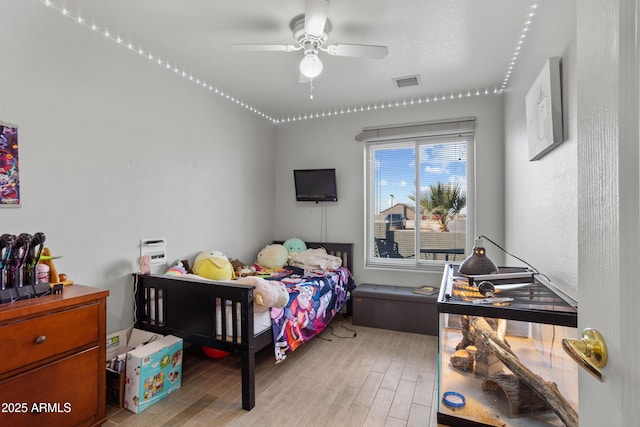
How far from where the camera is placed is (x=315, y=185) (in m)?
4.11

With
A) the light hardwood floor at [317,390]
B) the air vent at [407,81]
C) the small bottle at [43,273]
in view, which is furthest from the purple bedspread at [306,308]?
the air vent at [407,81]

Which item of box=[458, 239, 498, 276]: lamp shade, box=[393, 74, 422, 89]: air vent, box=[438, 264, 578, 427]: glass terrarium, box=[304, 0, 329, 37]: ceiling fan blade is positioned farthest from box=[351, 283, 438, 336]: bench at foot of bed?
box=[304, 0, 329, 37]: ceiling fan blade

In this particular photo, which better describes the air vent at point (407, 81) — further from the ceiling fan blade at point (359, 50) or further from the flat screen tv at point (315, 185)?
the flat screen tv at point (315, 185)

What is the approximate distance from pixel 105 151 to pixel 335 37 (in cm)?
187

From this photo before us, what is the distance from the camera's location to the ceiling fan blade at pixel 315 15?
69.0 inches

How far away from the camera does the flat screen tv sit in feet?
13.3

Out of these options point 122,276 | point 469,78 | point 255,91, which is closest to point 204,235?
point 122,276

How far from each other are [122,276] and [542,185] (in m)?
2.95

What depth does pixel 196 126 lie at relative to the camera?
10.1 ft

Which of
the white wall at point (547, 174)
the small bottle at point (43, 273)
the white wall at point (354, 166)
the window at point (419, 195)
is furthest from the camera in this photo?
A: the window at point (419, 195)

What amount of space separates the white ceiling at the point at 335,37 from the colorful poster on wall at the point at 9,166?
0.85 m

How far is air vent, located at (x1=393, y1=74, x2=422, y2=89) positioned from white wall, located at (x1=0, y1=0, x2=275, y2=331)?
185 cm

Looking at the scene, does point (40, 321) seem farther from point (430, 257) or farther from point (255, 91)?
point (430, 257)

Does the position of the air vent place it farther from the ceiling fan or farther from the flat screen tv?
the flat screen tv
